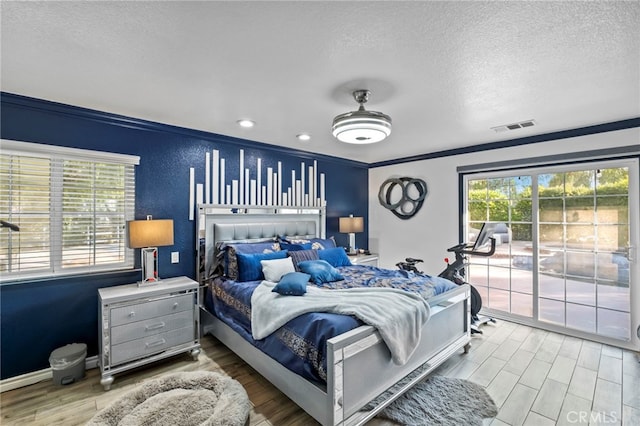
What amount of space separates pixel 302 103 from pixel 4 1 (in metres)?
1.87

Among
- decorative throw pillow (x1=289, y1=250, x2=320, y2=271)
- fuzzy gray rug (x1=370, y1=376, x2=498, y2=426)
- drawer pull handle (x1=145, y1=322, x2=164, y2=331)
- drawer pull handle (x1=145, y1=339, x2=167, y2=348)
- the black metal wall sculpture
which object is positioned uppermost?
the black metal wall sculpture

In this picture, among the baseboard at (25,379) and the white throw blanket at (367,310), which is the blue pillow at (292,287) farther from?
the baseboard at (25,379)

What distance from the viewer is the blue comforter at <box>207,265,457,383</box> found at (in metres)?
1.95

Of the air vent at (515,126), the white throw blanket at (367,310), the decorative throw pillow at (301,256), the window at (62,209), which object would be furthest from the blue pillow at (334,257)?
the air vent at (515,126)

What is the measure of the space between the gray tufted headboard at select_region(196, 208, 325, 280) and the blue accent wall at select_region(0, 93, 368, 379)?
177 mm

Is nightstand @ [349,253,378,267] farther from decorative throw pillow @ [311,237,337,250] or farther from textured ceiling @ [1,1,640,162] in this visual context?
textured ceiling @ [1,1,640,162]

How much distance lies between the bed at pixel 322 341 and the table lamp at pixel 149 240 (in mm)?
559

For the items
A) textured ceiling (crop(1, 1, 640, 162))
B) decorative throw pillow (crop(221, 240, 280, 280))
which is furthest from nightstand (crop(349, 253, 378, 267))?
textured ceiling (crop(1, 1, 640, 162))

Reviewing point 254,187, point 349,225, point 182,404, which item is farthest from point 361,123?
point 349,225

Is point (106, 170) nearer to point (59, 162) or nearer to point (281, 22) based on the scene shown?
point (59, 162)

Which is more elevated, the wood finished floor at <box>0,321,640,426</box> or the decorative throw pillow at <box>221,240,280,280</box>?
the decorative throw pillow at <box>221,240,280,280</box>

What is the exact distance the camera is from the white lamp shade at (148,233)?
2.82 metres

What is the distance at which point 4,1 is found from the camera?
54.8 inches

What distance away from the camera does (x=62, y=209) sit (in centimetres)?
274
